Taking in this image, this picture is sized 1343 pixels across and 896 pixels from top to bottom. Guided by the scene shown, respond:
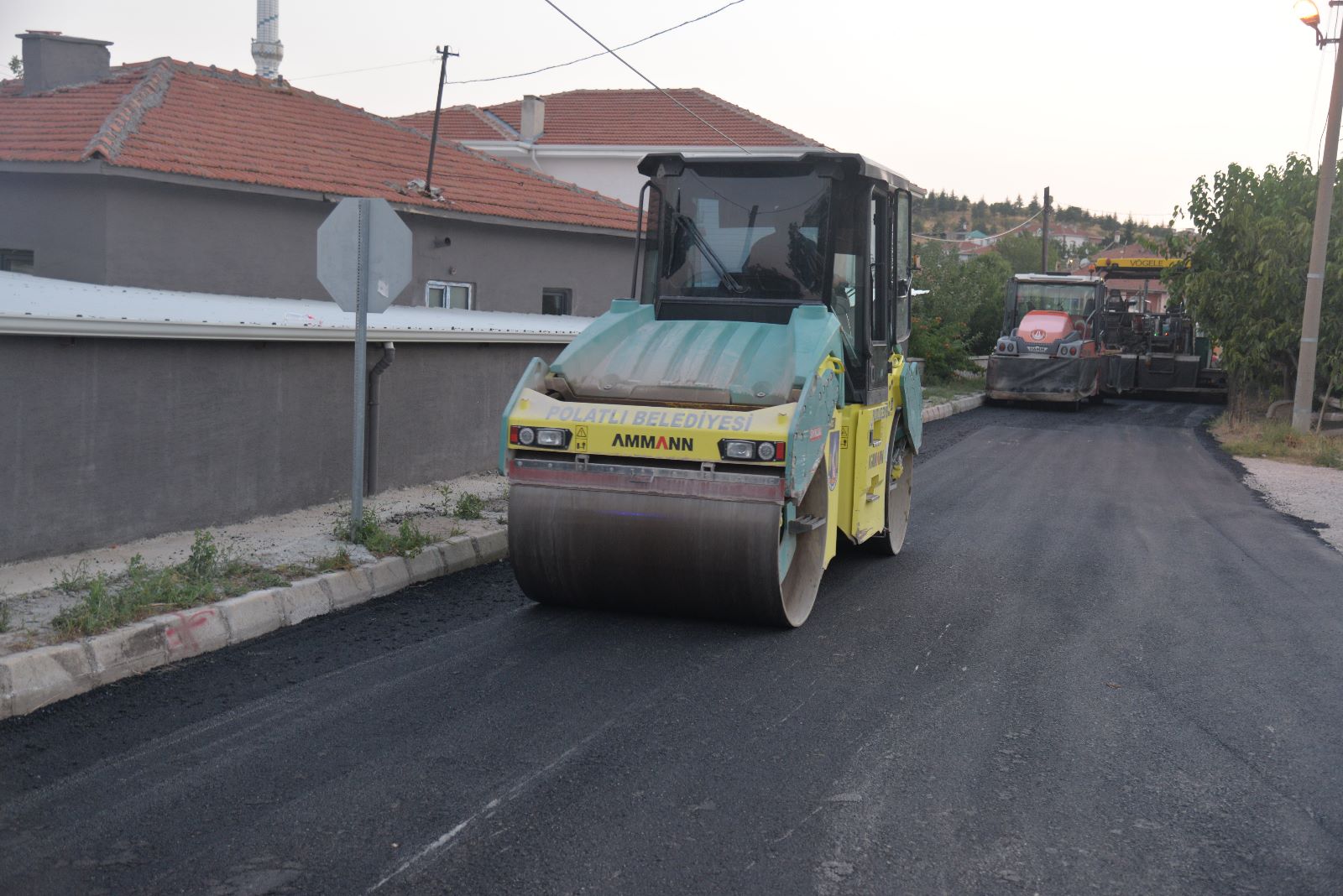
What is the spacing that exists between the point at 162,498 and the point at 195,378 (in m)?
0.87

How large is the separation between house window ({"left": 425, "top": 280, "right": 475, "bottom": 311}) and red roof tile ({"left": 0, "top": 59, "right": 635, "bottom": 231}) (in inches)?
44.1

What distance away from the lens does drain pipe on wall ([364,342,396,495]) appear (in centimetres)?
1045

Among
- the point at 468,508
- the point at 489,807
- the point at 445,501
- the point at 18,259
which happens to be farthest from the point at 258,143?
the point at 489,807

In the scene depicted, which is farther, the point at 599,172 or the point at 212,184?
the point at 599,172

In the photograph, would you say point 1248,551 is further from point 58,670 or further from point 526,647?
point 58,670

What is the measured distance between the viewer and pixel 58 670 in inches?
219

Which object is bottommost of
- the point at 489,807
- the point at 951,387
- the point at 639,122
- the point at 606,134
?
the point at 489,807

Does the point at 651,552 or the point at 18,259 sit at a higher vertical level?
the point at 18,259

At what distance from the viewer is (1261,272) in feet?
69.0

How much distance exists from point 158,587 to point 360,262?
2.82 meters

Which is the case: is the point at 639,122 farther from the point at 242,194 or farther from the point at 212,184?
the point at 212,184

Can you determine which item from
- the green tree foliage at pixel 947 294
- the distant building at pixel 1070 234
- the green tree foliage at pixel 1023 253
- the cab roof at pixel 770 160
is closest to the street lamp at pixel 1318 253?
the green tree foliage at pixel 947 294

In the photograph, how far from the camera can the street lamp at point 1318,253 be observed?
1889 cm

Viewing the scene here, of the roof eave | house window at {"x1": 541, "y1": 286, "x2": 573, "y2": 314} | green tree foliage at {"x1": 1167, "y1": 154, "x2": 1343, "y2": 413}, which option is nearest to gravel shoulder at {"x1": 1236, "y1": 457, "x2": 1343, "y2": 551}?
green tree foliage at {"x1": 1167, "y1": 154, "x2": 1343, "y2": 413}
